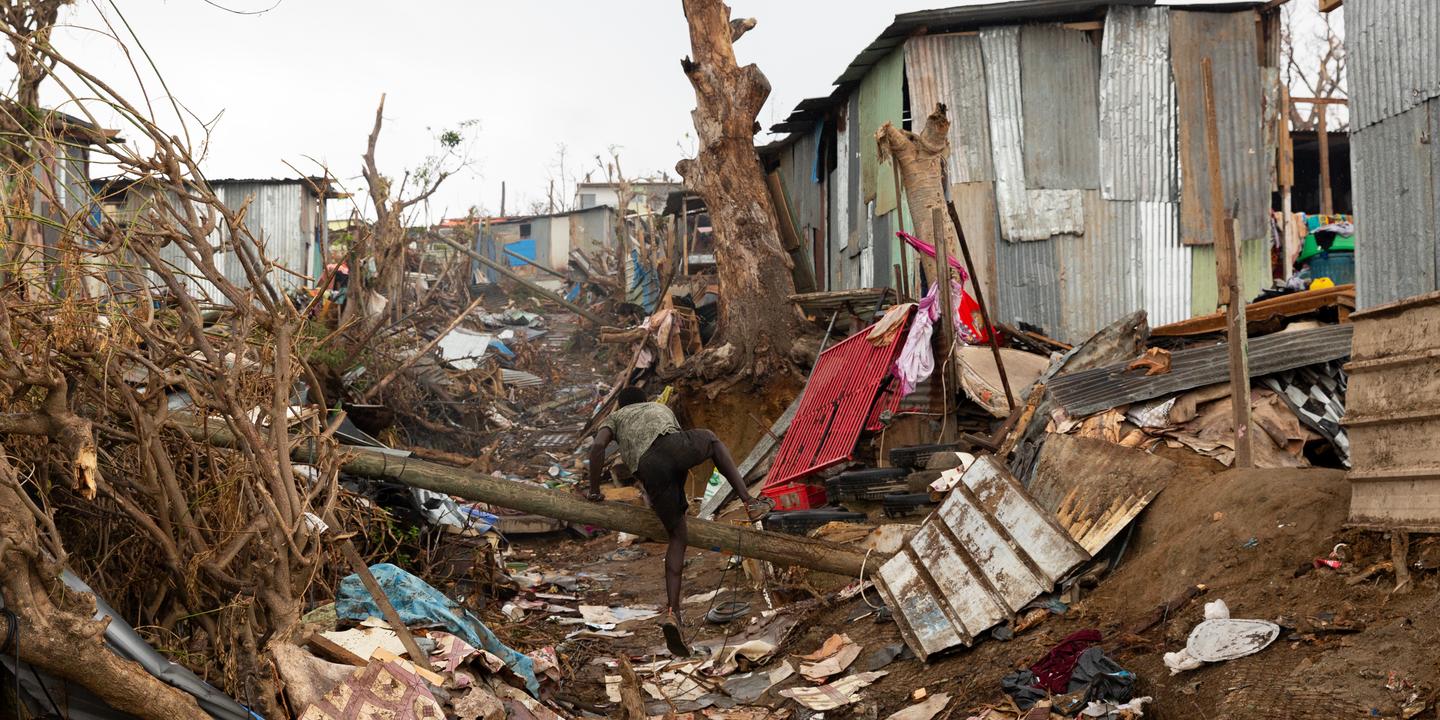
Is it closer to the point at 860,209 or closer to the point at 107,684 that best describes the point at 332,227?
the point at 860,209

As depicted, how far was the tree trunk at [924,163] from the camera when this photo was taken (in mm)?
9586

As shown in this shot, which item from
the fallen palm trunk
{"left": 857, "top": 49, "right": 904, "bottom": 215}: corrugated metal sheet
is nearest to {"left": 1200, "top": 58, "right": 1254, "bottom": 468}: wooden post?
the fallen palm trunk

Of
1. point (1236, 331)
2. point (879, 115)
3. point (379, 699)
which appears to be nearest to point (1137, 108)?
point (879, 115)

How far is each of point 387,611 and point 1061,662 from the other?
3.11 m

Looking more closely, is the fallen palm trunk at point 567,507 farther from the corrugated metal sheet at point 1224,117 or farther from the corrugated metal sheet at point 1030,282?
the corrugated metal sheet at point 1224,117

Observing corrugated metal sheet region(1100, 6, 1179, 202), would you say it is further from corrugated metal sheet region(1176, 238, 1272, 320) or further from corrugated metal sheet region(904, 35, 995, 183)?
corrugated metal sheet region(904, 35, 995, 183)

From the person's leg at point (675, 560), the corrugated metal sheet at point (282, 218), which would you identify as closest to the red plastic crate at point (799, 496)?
the person's leg at point (675, 560)

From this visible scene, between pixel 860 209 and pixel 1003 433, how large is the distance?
6.65m

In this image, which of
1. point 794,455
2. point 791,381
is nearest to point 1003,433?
point 794,455

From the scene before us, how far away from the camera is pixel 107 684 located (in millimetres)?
4129

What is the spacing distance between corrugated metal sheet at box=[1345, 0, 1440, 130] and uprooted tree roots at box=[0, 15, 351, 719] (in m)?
7.15

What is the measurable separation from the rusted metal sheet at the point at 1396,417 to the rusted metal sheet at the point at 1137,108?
322 inches

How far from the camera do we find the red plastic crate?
11.1 meters

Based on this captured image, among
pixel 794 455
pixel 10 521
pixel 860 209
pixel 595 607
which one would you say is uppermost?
pixel 860 209
